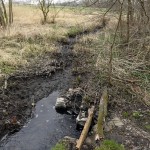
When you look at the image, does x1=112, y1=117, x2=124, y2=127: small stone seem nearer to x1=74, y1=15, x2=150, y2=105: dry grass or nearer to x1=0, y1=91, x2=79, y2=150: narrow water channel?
x1=0, y1=91, x2=79, y2=150: narrow water channel

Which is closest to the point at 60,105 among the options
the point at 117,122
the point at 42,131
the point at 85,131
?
the point at 42,131

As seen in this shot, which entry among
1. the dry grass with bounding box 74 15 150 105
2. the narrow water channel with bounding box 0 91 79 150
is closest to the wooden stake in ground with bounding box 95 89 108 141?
the narrow water channel with bounding box 0 91 79 150

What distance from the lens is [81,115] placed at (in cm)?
767

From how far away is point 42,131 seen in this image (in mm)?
7312

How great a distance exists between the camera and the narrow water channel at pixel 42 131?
6.63 m

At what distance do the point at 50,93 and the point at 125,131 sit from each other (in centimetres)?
397

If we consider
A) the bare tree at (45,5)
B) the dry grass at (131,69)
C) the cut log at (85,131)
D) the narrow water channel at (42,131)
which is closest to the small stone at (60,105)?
the narrow water channel at (42,131)

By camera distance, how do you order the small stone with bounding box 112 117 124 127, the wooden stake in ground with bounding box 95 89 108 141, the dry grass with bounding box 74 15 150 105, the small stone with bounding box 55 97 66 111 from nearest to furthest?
the wooden stake in ground with bounding box 95 89 108 141 < the small stone with bounding box 112 117 124 127 < the small stone with bounding box 55 97 66 111 < the dry grass with bounding box 74 15 150 105

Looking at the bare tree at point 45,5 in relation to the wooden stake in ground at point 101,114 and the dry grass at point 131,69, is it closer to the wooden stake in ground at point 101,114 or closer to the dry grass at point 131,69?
the dry grass at point 131,69

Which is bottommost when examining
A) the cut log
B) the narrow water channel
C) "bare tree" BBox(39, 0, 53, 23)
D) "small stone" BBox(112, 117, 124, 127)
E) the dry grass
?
the narrow water channel

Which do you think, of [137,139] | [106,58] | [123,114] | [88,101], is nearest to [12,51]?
[106,58]

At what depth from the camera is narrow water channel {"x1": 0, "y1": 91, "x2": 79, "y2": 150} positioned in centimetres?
663

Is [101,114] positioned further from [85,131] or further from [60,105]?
[60,105]

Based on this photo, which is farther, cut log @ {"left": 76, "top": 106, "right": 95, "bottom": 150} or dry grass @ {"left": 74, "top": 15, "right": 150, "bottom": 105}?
dry grass @ {"left": 74, "top": 15, "right": 150, "bottom": 105}
